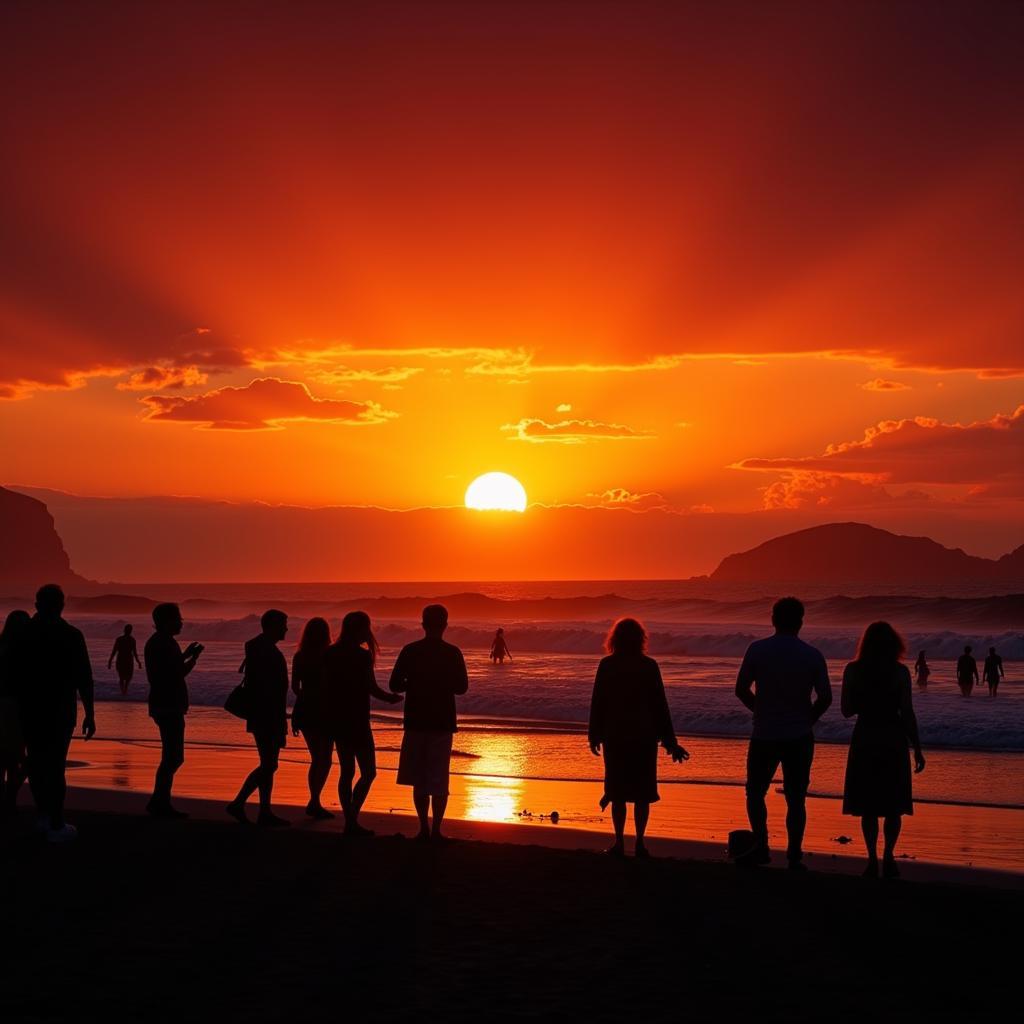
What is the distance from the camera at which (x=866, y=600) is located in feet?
344

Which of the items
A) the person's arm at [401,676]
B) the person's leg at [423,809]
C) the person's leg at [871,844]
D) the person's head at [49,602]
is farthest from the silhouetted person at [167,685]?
the person's leg at [871,844]

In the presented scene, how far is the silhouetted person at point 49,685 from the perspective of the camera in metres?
10.4

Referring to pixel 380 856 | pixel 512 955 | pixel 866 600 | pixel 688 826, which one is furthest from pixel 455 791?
pixel 866 600

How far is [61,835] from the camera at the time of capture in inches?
421

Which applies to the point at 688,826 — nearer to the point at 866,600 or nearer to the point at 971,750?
the point at 971,750

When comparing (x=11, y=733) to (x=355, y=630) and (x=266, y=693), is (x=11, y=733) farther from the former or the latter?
(x=355, y=630)

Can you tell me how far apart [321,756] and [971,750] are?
1442 cm

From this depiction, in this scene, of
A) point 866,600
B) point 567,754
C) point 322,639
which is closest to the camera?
point 322,639

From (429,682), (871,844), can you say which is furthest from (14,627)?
(871,844)

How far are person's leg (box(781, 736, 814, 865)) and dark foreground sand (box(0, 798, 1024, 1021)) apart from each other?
0.39 m

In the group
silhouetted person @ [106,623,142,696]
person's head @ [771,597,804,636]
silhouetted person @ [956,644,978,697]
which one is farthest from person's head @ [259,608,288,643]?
silhouetted person @ [956,644,978,697]

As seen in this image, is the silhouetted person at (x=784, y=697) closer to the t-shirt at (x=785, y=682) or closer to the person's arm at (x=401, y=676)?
the t-shirt at (x=785, y=682)

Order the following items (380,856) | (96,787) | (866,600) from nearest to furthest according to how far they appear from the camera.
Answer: (380,856)
(96,787)
(866,600)

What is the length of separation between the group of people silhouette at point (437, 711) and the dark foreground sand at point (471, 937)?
57 cm
